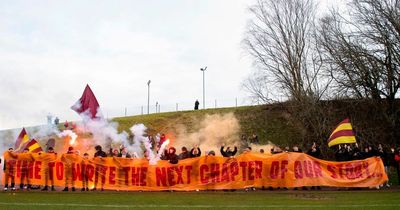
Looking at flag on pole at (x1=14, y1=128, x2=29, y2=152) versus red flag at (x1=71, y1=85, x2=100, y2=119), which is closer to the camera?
red flag at (x1=71, y1=85, x2=100, y2=119)

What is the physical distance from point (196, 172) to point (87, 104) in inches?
250

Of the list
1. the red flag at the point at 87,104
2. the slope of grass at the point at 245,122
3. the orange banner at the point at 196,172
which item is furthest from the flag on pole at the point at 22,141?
the slope of grass at the point at 245,122

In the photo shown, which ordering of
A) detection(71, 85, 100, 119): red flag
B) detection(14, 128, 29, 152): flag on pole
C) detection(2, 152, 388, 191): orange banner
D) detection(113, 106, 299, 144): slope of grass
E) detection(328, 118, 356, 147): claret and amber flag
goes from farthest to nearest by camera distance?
detection(113, 106, 299, 144): slope of grass → detection(14, 128, 29, 152): flag on pole → detection(71, 85, 100, 119): red flag → detection(328, 118, 356, 147): claret and amber flag → detection(2, 152, 388, 191): orange banner

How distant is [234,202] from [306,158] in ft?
22.1

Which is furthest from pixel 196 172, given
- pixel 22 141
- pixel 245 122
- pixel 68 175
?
pixel 245 122

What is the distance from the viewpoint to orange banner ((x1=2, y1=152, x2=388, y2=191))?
20.6m

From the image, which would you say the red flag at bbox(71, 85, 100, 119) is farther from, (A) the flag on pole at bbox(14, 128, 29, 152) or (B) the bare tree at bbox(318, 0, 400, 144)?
(B) the bare tree at bbox(318, 0, 400, 144)

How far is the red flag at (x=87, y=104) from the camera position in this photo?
77.2ft

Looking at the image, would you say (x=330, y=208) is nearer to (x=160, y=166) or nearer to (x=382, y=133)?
(x=160, y=166)

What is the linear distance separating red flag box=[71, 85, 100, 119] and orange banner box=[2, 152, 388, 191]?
3.03 meters

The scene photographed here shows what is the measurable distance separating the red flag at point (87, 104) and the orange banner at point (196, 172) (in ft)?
9.93

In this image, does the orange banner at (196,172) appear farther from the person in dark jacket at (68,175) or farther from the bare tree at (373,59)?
the bare tree at (373,59)

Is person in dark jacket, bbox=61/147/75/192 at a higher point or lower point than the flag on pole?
lower

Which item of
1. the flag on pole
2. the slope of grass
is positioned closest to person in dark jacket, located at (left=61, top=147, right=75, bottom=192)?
the flag on pole
